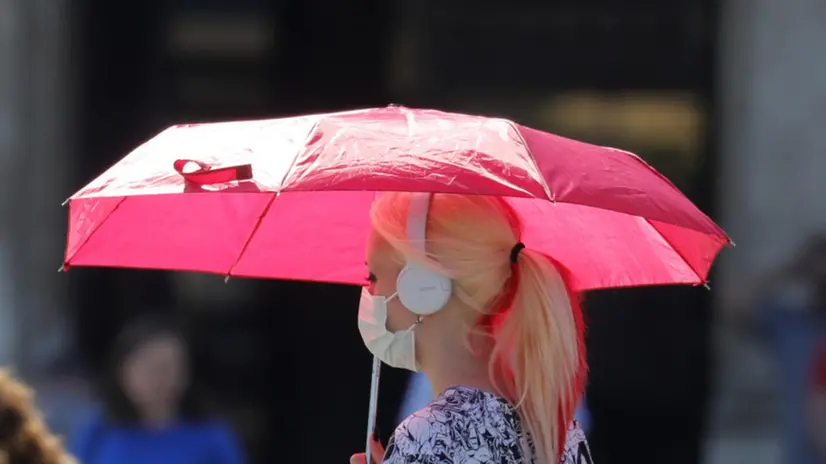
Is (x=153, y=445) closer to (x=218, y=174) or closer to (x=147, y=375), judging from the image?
(x=147, y=375)

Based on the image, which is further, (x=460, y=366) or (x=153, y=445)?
(x=153, y=445)

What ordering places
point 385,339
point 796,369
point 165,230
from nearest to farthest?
point 385,339 < point 165,230 < point 796,369

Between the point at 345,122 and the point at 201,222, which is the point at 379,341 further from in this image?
the point at 201,222

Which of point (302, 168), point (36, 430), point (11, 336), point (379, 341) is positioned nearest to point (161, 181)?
point (302, 168)

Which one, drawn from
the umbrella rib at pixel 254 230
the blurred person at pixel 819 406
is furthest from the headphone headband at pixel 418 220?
the blurred person at pixel 819 406

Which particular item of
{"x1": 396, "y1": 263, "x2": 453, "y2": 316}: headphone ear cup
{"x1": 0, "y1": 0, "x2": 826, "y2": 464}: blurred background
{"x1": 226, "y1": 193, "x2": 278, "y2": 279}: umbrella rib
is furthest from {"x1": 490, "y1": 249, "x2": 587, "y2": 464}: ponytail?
{"x1": 0, "y1": 0, "x2": 826, "y2": 464}: blurred background

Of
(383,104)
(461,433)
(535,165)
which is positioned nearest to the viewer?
(461,433)

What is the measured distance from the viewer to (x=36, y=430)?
3.05 meters

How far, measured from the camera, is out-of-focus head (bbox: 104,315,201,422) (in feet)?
18.6

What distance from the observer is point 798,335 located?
5.95 m

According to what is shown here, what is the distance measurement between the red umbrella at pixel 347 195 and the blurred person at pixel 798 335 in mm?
2901

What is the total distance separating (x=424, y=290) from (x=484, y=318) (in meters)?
0.13

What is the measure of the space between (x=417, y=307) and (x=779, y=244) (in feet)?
17.6

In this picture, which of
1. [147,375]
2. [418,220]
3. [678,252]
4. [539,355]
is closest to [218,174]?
[418,220]
